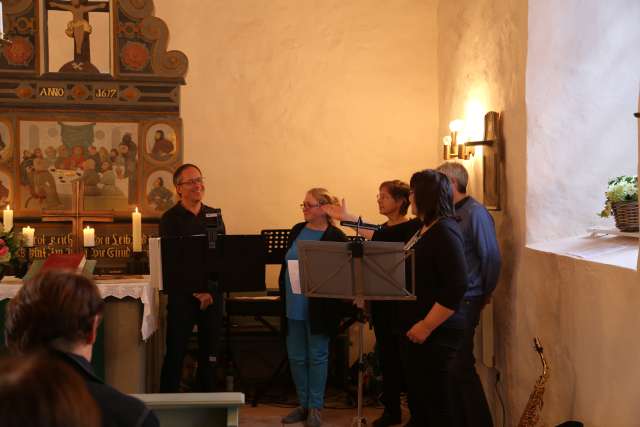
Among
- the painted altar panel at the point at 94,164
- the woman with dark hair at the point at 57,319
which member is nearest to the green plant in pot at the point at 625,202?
the woman with dark hair at the point at 57,319

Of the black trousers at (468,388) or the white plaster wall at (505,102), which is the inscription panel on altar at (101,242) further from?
the black trousers at (468,388)

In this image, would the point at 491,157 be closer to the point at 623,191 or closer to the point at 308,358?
the point at 623,191

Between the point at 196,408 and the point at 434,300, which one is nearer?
the point at 196,408

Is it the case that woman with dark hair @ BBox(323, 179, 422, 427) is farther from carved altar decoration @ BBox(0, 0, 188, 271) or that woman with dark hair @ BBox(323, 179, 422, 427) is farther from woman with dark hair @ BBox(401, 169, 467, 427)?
carved altar decoration @ BBox(0, 0, 188, 271)

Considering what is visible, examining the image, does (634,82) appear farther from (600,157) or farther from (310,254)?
(310,254)

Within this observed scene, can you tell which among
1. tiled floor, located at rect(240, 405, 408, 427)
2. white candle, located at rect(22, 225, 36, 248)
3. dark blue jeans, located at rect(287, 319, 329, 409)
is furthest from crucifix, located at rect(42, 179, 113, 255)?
dark blue jeans, located at rect(287, 319, 329, 409)

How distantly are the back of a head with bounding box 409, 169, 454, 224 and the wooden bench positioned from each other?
5.53ft

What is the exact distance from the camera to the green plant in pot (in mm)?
4516

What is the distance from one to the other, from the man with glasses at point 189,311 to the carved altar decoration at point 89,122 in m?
1.42

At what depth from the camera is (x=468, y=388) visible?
16.9 ft

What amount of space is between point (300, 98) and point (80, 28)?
200 centimetres

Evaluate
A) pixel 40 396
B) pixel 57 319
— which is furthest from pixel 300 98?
pixel 40 396

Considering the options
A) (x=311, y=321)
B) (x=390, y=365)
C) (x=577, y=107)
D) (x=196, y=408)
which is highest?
(x=577, y=107)

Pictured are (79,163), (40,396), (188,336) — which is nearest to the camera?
(40,396)
